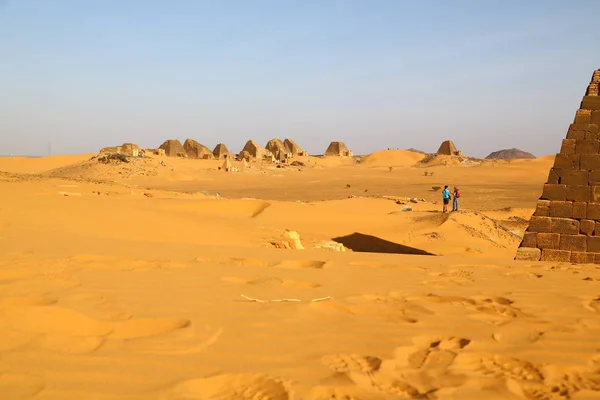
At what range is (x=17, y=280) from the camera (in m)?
3.52

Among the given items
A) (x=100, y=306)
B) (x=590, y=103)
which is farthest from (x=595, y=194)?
(x=100, y=306)

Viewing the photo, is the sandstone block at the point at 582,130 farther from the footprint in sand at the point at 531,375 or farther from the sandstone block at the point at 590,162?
the footprint in sand at the point at 531,375

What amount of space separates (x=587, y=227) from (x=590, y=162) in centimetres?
98

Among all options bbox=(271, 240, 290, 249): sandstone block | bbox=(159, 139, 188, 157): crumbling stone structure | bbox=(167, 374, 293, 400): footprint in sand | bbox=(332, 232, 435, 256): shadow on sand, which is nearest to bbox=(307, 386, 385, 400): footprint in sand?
bbox=(167, 374, 293, 400): footprint in sand

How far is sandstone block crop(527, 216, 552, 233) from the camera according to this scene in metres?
7.21

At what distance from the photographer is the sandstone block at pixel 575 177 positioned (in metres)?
7.16

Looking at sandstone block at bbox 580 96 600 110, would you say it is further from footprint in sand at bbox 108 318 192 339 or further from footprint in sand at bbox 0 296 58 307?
footprint in sand at bbox 0 296 58 307

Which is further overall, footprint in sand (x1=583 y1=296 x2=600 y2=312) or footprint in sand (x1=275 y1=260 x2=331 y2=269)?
footprint in sand (x1=275 y1=260 x2=331 y2=269)

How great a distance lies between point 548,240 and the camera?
7164 millimetres

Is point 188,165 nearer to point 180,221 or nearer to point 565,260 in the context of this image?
point 180,221

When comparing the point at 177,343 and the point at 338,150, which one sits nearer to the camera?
the point at 177,343

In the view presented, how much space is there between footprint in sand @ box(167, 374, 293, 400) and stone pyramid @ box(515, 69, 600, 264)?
6145 millimetres

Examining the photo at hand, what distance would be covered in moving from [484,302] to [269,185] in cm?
2972

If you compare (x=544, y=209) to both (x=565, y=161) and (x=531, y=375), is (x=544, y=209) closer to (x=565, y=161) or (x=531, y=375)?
(x=565, y=161)
